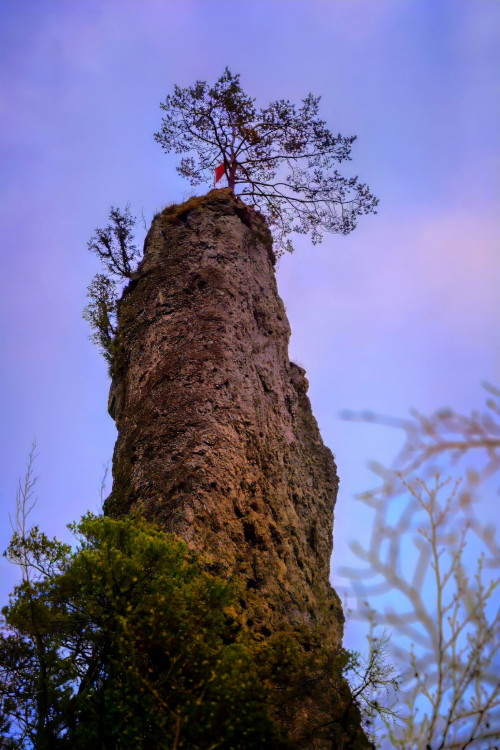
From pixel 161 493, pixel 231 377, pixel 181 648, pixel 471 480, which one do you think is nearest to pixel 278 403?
pixel 231 377

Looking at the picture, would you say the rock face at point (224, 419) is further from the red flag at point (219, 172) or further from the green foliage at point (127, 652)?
the red flag at point (219, 172)

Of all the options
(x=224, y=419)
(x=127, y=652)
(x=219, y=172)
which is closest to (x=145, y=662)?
(x=127, y=652)

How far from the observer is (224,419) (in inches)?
370

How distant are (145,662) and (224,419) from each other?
14.0 ft

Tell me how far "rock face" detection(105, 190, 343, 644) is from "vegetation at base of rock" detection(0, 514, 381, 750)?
3.79ft

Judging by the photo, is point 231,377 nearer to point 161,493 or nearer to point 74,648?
point 161,493

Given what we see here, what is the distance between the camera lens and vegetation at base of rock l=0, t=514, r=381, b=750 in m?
5.21

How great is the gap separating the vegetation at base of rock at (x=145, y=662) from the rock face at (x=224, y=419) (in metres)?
1.16

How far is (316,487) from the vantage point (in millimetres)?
12039

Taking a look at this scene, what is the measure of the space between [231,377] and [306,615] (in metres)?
3.71

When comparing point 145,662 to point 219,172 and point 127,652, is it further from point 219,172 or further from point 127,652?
point 219,172

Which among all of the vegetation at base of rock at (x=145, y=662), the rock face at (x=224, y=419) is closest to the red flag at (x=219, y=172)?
the rock face at (x=224, y=419)

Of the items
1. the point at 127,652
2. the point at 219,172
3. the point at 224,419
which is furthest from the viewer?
the point at 219,172


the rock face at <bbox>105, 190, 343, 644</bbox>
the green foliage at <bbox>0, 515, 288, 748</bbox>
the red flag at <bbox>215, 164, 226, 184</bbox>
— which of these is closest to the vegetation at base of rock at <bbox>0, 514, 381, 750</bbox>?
the green foliage at <bbox>0, 515, 288, 748</bbox>
